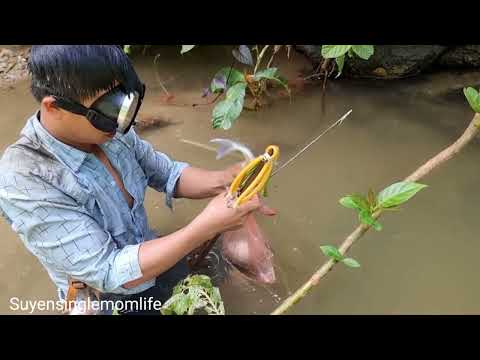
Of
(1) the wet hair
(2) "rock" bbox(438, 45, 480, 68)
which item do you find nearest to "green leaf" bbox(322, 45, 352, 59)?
(1) the wet hair

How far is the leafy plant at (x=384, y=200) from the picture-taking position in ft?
4.40

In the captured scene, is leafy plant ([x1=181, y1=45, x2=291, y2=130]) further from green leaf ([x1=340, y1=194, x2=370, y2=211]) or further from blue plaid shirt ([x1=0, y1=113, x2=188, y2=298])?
green leaf ([x1=340, y1=194, x2=370, y2=211])

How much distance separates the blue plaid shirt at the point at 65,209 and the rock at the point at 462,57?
8.79 ft

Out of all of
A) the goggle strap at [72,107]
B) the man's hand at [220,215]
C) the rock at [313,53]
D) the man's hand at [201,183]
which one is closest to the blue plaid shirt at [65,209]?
the goggle strap at [72,107]

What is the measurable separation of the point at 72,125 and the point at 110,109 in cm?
13

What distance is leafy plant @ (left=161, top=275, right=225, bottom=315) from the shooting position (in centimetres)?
174

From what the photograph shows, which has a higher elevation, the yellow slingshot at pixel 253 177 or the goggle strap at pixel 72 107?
the goggle strap at pixel 72 107

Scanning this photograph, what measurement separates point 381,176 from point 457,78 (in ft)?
3.97

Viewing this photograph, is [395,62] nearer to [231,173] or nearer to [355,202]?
[231,173]

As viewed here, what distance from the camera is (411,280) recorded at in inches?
84.7

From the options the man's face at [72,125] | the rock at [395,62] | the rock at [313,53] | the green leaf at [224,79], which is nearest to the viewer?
the man's face at [72,125]

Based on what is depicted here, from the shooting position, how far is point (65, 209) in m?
1.50

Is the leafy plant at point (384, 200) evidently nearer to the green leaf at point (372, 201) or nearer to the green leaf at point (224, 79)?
the green leaf at point (372, 201)

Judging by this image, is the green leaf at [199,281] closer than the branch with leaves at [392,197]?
No
